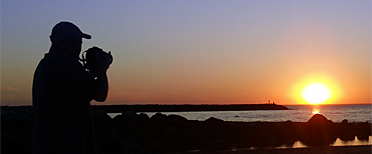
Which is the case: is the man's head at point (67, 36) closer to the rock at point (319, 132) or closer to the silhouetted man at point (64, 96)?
the silhouetted man at point (64, 96)

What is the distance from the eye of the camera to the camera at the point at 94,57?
2.25m

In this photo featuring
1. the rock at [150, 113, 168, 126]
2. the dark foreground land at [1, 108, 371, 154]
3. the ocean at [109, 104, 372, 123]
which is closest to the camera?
the dark foreground land at [1, 108, 371, 154]

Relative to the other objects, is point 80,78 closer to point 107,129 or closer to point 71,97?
point 71,97

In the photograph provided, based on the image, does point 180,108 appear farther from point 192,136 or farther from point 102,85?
point 102,85

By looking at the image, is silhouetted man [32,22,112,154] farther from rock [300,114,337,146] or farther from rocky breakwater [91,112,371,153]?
rock [300,114,337,146]

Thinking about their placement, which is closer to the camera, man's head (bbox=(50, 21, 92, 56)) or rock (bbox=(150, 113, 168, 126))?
man's head (bbox=(50, 21, 92, 56))

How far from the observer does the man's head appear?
89.9 inches

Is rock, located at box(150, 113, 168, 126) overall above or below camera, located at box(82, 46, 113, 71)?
below

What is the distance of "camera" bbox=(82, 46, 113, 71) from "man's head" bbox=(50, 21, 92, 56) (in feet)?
0.26

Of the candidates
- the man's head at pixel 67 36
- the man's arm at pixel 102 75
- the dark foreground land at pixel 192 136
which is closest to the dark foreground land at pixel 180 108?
the dark foreground land at pixel 192 136

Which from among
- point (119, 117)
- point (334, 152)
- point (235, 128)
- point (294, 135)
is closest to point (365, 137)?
point (294, 135)

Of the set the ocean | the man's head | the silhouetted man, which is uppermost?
the man's head

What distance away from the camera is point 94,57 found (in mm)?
2262

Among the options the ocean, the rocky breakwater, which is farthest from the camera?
the ocean
